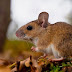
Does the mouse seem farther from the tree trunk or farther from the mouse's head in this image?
the tree trunk

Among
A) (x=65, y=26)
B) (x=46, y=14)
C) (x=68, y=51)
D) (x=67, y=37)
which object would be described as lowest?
(x=68, y=51)

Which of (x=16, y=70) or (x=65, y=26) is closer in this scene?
(x=16, y=70)

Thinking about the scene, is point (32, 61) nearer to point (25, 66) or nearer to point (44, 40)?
point (25, 66)

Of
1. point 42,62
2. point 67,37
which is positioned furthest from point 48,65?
point 67,37

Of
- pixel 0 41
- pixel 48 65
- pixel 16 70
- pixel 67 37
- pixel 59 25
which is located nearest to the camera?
pixel 16 70

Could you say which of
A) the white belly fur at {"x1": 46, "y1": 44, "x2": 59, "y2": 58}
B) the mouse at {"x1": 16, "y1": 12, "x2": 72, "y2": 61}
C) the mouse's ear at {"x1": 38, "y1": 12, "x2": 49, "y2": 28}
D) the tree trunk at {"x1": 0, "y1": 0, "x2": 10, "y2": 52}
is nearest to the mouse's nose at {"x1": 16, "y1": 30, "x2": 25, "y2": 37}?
the mouse at {"x1": 16, "y1": 12, "x2": 72, "y2": 61}

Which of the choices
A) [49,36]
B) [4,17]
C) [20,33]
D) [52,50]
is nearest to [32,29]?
[20,33]

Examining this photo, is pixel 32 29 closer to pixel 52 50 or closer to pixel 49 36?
pixel 49 36
